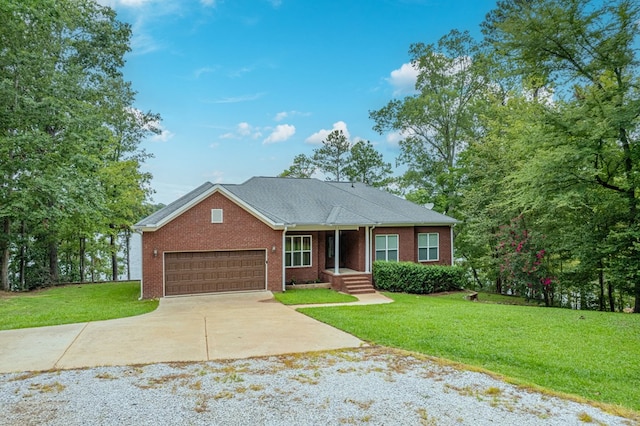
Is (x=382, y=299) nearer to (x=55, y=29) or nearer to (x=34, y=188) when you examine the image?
(x=34, y=188)

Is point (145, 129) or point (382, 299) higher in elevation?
point (145, 129)

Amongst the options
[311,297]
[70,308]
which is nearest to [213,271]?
[311,297]

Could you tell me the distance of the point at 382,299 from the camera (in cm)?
1520

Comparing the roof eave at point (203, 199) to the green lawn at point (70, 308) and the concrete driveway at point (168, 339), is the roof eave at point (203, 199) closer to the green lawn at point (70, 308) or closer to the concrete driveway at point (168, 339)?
Answer: the green lawn at point (70, 308)

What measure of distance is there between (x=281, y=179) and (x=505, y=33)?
12.5m

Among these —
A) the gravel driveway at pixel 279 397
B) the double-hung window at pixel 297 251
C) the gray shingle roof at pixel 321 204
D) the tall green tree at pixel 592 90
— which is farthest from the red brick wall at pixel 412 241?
the gravel driveway at pixel 279 397

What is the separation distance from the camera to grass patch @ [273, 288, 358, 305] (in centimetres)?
1420

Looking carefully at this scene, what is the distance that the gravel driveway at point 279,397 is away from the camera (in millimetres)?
4844

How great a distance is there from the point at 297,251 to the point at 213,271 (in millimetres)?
4092

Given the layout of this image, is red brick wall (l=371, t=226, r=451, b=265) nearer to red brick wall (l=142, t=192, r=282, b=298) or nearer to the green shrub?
the green shrub

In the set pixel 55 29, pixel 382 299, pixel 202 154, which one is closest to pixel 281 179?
pixel 202 154

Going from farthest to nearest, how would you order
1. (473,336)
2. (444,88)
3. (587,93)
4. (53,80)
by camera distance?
(444,88) → (53,80) → (587,93) → (473,336)

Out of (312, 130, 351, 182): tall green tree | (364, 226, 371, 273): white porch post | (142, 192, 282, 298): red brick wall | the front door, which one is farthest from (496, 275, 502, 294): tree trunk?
(312, 130, 351, 182): tall green tree

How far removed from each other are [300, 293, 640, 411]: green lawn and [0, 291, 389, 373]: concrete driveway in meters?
1.10
